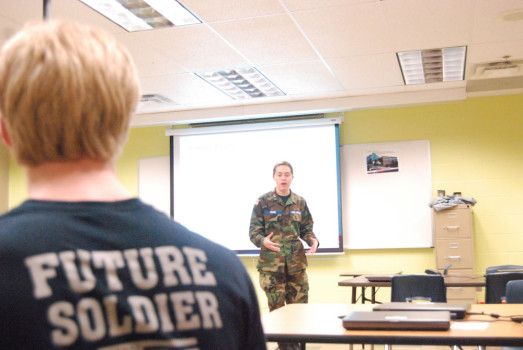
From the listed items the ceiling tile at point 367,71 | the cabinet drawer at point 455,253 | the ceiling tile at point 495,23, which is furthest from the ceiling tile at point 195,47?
the cabinet drawer at point 455,253

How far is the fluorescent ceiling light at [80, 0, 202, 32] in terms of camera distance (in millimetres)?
4277

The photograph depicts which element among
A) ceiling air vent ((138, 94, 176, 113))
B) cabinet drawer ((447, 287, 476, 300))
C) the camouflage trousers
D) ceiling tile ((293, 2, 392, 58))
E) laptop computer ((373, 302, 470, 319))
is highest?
ceiling tile ((293, 2, 392, 58))

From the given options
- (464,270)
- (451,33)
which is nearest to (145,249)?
(451,33)

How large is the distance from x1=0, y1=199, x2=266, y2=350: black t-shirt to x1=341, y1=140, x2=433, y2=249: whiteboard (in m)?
6.44

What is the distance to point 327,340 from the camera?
1.95 meters

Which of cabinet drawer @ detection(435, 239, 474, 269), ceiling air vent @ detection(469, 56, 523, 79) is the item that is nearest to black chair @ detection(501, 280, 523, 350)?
ceiling air vent @ detection(469, 56, 523, 79)

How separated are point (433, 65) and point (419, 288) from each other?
9.85ft

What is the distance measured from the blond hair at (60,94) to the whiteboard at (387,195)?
Result: 6.57m

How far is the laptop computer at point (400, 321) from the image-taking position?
6.33ft

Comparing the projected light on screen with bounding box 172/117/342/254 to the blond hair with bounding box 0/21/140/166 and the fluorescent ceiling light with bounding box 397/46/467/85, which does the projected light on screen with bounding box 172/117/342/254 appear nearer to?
the fluorescent ceiling light with bounding box 397/46/467/85

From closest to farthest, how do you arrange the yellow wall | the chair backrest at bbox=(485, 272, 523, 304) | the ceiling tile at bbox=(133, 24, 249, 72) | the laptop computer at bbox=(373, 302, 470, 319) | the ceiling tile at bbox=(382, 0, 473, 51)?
the laptop computer at bbox=(373, 302, 470, 319), the chair backrest at bbox=(485, 272, 523, 304), the ceiling tile at bbox=(382, 0, 473, 51), the ceiling tile at bbox=(133, 24, 249, 72), the yellow wall

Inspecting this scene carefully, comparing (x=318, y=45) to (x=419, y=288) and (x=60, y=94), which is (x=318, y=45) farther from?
(x=60, y=94)

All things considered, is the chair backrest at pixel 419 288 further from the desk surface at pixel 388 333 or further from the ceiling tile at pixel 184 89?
the ceiling tile at pixel 184 89

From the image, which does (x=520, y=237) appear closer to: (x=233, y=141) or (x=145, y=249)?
(x=233, y=141)
